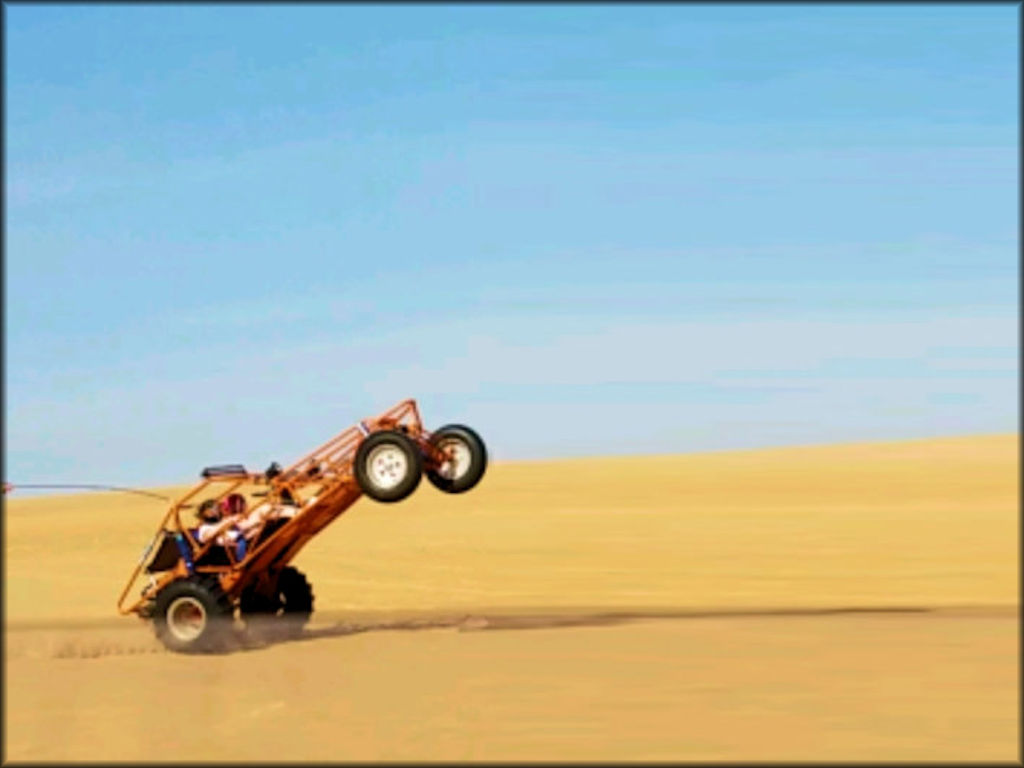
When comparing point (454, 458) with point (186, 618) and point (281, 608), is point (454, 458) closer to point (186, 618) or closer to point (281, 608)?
point (281, 608)

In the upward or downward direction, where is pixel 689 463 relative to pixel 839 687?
upward

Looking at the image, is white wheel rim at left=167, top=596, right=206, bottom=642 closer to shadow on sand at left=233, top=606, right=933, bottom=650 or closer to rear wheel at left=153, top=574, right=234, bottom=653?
rear wheel at left=153, top=574, right=234, bottom=653

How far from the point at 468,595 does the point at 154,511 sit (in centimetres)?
3114

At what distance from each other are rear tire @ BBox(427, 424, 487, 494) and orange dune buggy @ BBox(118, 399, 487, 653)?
13 millimetres

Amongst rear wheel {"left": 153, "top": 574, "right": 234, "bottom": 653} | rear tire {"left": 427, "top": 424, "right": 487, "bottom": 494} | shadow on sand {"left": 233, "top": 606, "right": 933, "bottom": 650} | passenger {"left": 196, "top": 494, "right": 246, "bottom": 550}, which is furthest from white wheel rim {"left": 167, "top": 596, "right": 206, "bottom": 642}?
rear tire {"left": 427, "top": 424, "right": 487, "bottom": 494}

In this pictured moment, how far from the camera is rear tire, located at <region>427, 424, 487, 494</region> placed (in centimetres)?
1845

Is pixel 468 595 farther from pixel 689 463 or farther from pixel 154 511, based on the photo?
pixel 689 463

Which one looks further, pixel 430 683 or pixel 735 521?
pixel 735 521

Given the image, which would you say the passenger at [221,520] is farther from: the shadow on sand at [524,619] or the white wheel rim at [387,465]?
the white wheel rim at [387,465]

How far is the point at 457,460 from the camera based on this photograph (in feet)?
60.8

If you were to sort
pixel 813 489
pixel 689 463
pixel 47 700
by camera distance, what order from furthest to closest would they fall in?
pixel 689 463 → pixel 813 489 → pixel 47 700

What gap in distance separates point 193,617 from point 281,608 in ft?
6.74

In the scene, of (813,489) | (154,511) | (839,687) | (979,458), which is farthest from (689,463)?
(839,687)

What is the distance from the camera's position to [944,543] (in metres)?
29.0
